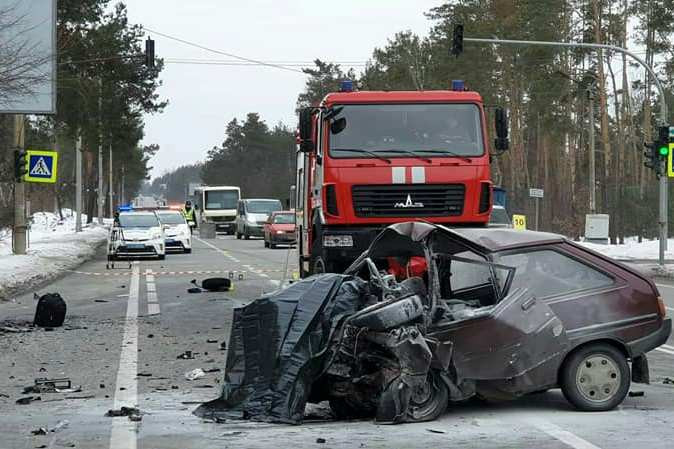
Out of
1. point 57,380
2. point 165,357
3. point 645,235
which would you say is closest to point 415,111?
point 165,357

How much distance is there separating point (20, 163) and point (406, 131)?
20639 mm

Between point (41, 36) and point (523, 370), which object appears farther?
point (41, 36)

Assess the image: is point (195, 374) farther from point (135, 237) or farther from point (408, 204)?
point (135, 237)

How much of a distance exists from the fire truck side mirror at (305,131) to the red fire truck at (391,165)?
0.01 meters

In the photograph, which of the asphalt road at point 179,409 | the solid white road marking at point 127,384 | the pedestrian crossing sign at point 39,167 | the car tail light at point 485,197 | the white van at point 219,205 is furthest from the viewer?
the white van at point 219,205

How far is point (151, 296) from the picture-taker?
21.1 m

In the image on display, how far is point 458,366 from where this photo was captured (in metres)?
8.44

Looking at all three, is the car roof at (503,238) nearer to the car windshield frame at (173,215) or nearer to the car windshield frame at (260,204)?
the car windshield frame at (173,215)

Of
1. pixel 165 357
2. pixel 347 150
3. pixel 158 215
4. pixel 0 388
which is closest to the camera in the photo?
pixel 0 388

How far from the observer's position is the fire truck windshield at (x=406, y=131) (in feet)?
49.0

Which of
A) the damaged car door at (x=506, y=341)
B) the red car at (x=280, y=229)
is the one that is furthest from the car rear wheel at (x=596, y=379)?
the red car at (x=280, y=229)

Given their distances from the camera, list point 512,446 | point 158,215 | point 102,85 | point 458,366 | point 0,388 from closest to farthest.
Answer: point 512,446 < point 458,366 < point 0,388 < point 158,215 < point 102,85

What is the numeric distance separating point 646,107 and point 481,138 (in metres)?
59.6

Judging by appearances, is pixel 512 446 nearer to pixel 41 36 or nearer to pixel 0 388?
pixel 0 388
